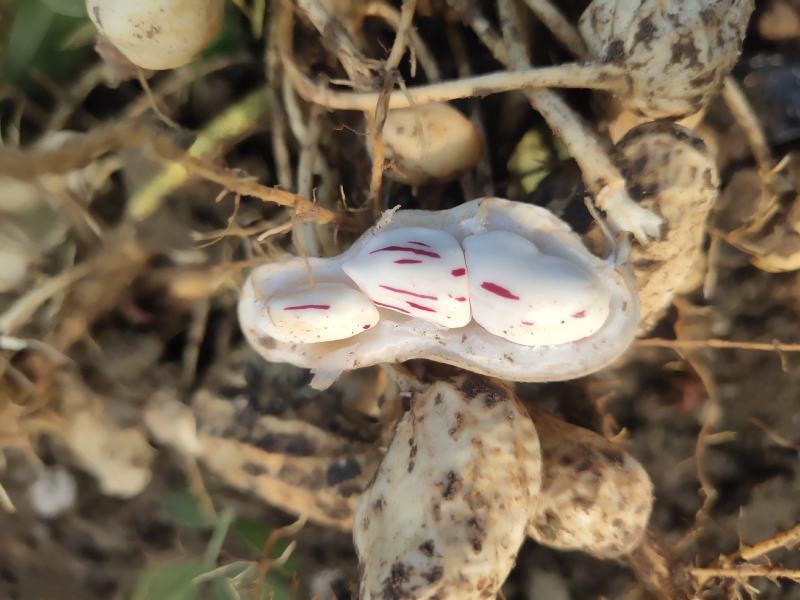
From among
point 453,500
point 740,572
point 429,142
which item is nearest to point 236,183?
point 429,142

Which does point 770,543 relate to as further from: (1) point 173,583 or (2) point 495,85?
(1) point 173,583

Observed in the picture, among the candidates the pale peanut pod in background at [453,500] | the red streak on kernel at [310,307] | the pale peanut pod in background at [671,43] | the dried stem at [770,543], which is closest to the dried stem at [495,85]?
the pale peanut pod in background at [671,43]

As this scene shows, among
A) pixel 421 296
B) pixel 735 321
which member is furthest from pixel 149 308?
pixel 735 321

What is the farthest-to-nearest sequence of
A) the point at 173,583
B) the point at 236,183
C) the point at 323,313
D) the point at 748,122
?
1. the point at 173,583
2. the point at 748,122
3. the point at 323,313
4. the point at 236,183

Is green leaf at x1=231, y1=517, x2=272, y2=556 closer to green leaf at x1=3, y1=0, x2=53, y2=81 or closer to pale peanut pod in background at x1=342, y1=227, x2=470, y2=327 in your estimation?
pale peanut pod in background at x1=342, y1=227, x2=470, y2=327

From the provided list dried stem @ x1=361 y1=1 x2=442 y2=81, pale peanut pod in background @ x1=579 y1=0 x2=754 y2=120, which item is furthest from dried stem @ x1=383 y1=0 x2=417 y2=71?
pale peanut pod in background @ x1=579 y1=0 x2=754 y2=120

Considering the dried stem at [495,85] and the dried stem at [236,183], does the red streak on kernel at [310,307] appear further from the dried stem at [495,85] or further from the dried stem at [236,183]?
the dried stem at [495,85]
